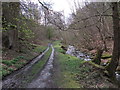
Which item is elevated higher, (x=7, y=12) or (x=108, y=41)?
(x=7, y=12)

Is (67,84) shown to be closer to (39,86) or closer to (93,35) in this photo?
(39,86)

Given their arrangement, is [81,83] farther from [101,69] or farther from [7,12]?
[7,12]

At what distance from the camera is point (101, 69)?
321 inches

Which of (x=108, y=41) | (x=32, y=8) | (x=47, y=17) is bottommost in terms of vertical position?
(x=108, y=41)

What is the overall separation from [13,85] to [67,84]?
314cm

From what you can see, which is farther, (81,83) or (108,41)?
(108,41)

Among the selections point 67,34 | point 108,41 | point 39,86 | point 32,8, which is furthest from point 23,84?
point 67,34

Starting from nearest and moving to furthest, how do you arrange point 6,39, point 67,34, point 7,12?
point 7,12, point 6,39, point 67,34

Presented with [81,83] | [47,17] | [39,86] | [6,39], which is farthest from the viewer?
[6,39]

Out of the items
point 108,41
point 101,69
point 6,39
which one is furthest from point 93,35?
point 6,39

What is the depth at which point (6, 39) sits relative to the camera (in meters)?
14.5

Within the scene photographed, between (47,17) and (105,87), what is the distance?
17.5 feet

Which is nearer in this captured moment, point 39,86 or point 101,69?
point 39,86

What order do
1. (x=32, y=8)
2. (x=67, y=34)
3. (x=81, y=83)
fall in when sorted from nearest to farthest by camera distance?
1. (x=81, y=83)
2. (x=32, y=8)
3. (x=67, y=34)
